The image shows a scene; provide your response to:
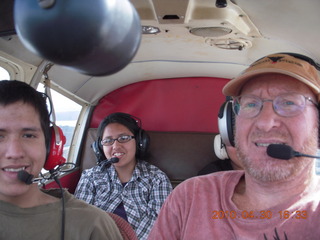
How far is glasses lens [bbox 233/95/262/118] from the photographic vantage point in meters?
1.22

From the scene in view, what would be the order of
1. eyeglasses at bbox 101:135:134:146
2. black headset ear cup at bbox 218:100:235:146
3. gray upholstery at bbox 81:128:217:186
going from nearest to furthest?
black headset ear cup at bbox 218:100:235:146, eyeglasses at bbox 101:135:134:146, gray upholstery at bbox 81:128:217:186

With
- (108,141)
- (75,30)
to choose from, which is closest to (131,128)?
(108,141)

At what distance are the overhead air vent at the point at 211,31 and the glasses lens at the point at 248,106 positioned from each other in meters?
0.77

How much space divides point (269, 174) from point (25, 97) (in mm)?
991

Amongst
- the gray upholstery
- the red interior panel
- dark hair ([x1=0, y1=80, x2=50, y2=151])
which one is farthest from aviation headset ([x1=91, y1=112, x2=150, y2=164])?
dark hair ([x1=0, y1=80, x2=50, y2=151])

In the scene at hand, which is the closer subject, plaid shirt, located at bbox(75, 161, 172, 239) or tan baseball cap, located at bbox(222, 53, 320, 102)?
tan baseball cap, located at bbox(222, 53, 320, 102)

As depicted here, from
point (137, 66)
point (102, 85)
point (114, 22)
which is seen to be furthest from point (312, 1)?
point (102, 85)

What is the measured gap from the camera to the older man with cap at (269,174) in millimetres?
1082

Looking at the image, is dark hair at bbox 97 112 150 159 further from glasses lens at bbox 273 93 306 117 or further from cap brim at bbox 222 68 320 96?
glasses lens at bbox 273 93 306 117

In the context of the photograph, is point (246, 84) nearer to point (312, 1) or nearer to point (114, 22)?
point (312, 1)

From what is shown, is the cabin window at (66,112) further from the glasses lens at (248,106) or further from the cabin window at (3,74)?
the glasses lens at (248,106)

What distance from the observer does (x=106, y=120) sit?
2.75m

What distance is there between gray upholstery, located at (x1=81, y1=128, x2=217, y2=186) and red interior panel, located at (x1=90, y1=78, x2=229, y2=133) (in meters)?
0.16
